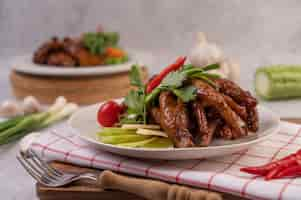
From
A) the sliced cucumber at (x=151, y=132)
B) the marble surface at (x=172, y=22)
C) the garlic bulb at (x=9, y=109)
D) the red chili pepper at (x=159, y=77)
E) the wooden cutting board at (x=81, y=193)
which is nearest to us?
the wooden cutting board at (x=81, y=193)

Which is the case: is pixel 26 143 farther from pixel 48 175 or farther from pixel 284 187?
pixel 284 187

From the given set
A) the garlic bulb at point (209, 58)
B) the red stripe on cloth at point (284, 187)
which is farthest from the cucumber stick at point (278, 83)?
the red stripe on cloth at point (284, 187)

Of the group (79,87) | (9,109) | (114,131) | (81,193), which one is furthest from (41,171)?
(79,87)

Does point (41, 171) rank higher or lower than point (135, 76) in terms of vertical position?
lower

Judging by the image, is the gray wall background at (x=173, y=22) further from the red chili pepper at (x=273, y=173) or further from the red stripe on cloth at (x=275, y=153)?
the red chili pepper at (x=273, y=173)

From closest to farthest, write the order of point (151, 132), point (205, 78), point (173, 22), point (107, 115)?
point (151, 132)
point (205, 78)
point (107, 115)
point (173, 22)

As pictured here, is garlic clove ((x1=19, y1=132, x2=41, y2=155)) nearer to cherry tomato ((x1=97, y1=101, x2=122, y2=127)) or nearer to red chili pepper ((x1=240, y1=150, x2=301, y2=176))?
cherry tomato ((x1=97, y1=101, x2=122, y2=127))

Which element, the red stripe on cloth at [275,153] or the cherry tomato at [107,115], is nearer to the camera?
the red stripe on cloth at [275,153]

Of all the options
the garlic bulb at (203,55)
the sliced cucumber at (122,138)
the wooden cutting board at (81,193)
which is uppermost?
the garlic bulb at (203,55)
